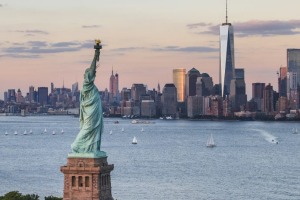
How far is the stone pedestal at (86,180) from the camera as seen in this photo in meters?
27.0

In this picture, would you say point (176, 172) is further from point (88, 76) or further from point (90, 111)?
point (88, 76)

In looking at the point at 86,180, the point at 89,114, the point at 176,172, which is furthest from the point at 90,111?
the point at 176,172

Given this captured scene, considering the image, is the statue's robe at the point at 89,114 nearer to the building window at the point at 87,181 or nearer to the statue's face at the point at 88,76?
the statue's face at the point at 88,76

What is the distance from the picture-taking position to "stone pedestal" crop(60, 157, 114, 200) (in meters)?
27.0

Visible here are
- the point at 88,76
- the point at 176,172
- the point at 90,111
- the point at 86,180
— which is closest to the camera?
the point at 86,180

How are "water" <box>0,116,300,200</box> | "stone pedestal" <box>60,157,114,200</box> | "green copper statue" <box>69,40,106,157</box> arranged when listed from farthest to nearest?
"water" <box>0,116,300,200</box>
"green copper statue" <box>69,40,106,157</box>
"stone pedestal" <box>60,157,114,200</box>

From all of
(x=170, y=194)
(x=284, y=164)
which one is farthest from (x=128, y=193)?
(x=284, y=164)

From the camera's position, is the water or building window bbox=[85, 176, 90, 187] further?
the water

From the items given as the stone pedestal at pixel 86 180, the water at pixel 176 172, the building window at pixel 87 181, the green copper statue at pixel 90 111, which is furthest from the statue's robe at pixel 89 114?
the water at pixel 176 172

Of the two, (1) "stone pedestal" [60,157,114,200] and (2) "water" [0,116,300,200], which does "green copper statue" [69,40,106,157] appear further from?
(2) "water" [0,116,300,200]

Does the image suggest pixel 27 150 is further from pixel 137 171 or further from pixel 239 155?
pixel 137 171

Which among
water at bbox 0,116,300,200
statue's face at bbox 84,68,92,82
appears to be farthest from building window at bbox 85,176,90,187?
water at bbox 0,116,300,200

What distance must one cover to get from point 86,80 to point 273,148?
118 m

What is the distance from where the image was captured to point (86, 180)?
27.2m
